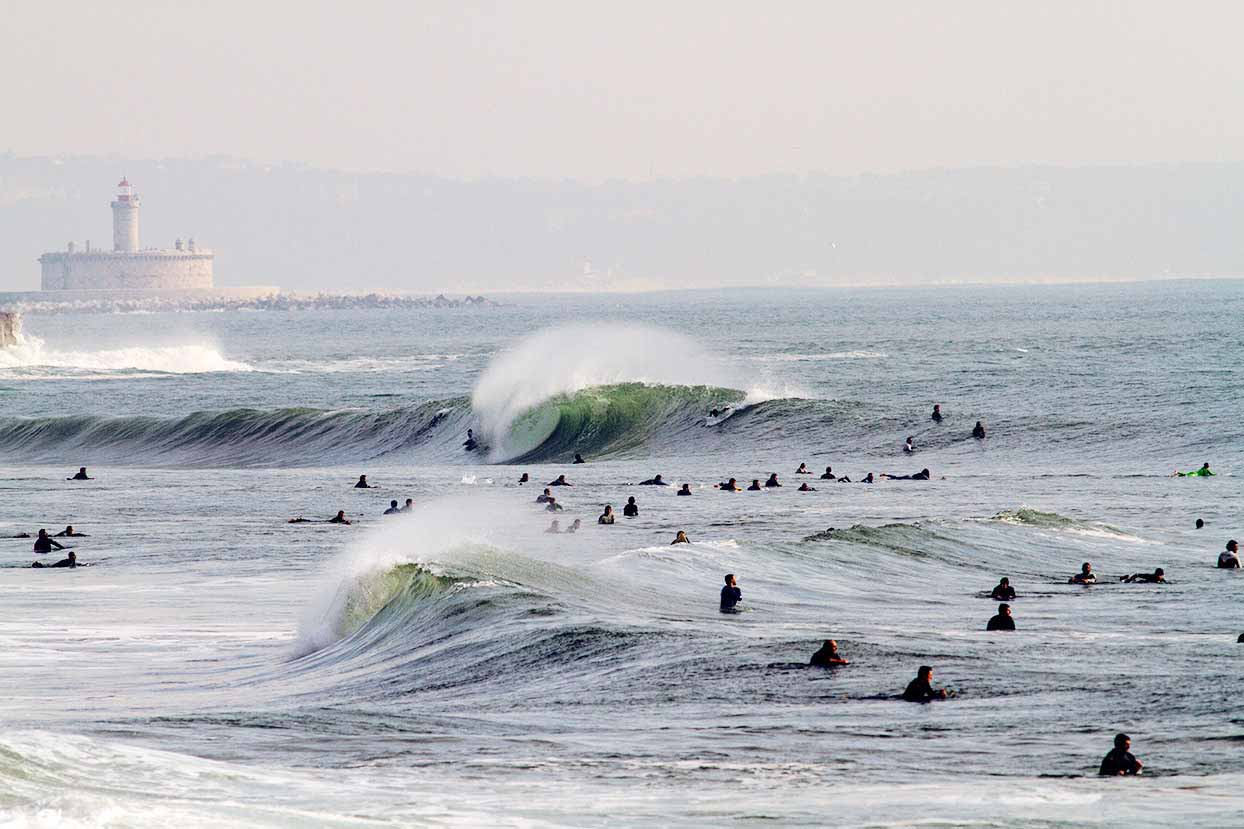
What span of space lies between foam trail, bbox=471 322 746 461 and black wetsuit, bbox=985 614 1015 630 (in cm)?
3585

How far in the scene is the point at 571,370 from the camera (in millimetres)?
63312

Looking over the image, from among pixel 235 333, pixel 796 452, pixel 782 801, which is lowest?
pixel 782 801

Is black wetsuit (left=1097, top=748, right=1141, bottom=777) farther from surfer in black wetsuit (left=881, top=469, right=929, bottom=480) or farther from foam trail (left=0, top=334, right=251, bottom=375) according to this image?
foam trail (left=0, top=334, right=251, bottom=375)

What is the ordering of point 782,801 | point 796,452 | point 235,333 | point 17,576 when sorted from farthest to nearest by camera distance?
1. point 235,333
2. point 796,452
3. point 17,576
4. point 782,801

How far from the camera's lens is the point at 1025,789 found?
1255 cm

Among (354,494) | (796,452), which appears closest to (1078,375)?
(796,452)

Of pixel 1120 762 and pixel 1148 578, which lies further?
pixel 1148 578

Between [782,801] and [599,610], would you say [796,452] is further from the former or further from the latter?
[782,801]

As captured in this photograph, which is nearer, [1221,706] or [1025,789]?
[1025,789]

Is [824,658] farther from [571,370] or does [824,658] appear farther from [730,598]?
[571,370]

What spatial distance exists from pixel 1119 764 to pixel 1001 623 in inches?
262

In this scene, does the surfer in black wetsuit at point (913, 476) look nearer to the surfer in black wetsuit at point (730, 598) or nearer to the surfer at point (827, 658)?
the surfer in black wetsuit at point (730, 598)

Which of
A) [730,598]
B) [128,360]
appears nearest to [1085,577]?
[730,598]

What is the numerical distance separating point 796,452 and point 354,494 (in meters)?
14.1
